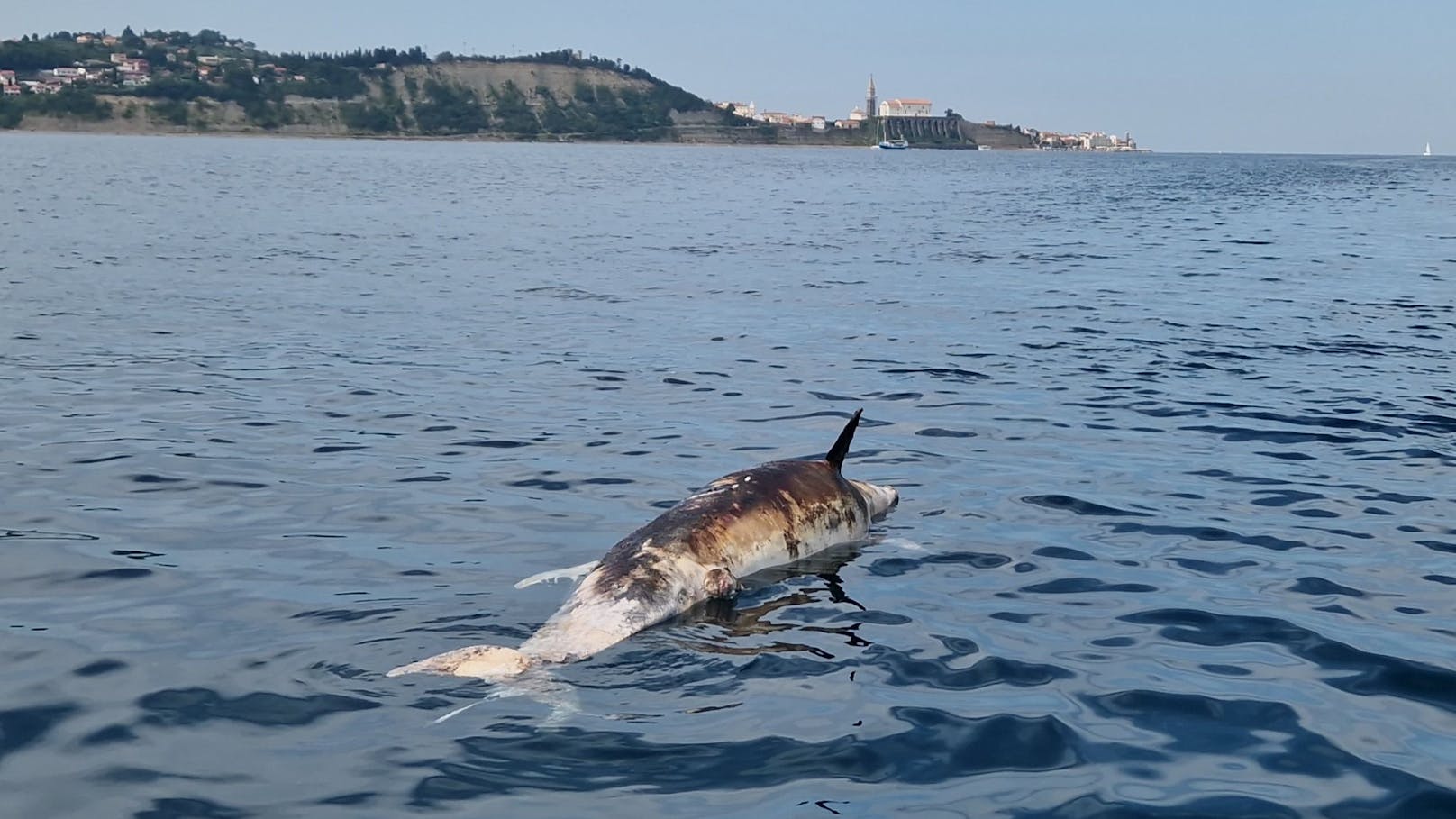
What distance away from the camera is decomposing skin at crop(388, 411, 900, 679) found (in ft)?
24.2

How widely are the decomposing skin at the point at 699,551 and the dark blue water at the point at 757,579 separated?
18 cm

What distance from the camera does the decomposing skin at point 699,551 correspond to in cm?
736

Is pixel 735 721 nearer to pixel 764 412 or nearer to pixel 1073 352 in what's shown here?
pixel 764 412

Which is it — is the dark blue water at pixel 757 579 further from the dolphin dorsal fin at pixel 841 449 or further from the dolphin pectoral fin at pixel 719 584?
the dolphin dorsal fin at pixel 841 449

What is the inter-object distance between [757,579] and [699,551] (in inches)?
21.8

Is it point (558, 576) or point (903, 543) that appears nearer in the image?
point (558, 576)

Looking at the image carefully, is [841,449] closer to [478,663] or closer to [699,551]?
[699,551]

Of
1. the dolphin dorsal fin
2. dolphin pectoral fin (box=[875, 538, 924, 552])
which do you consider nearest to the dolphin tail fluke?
dolphin pectoral fin (box=[875, 538, 924, 552])

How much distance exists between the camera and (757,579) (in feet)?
30.0

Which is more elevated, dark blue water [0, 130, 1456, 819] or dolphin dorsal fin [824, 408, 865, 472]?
dolphin dorsal fin [824, 408, 865, 472]

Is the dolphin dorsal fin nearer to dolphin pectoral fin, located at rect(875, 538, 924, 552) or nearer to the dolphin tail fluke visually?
dolphin pectoral fin, located at rect(875, 538, 924, 552)

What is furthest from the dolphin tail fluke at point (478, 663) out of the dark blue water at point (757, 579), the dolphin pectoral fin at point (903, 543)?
the dolphin pectoral fin at point (903, 543)

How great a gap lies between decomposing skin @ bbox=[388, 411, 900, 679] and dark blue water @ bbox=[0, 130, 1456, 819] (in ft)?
0.59

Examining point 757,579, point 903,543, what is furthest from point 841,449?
point 757,579
